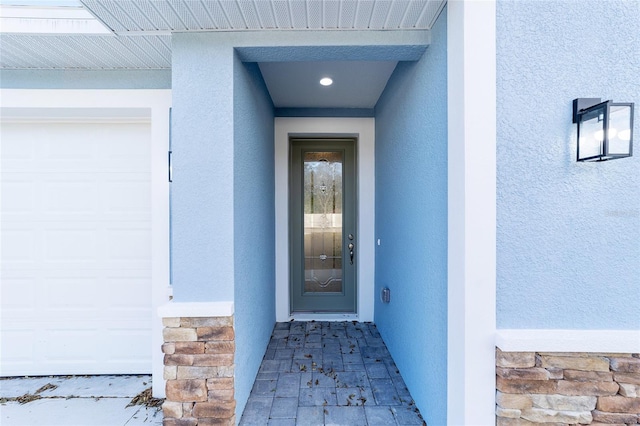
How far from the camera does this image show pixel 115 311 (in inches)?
105

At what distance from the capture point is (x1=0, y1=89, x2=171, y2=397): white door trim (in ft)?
7.87

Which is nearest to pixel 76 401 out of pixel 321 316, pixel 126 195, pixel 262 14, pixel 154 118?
pixel 126 195

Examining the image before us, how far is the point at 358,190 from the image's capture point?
3809 mm

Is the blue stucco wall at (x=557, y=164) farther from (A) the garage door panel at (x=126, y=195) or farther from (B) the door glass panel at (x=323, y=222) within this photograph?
(A) the garage door panel at (x=126, y=195)

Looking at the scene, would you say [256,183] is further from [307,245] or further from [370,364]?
[370,364]

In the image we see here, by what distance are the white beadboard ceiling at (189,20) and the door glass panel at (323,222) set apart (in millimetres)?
2247

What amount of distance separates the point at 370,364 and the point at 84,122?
11.3 feet

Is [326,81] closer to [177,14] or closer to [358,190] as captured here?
[358,190]

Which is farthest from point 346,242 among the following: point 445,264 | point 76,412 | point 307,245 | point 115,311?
point 76,412

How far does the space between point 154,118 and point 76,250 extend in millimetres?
1438

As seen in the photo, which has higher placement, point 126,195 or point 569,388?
point 126,195

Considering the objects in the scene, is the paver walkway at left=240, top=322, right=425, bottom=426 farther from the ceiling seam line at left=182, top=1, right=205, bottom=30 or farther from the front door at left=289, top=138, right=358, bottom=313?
the ceiling seam line at left=182, top=1, right=205, bottom=30

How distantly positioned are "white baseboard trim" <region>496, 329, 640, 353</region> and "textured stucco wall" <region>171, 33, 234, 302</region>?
1.58 metres

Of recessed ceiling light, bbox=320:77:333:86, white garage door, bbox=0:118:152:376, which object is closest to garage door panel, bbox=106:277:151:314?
white garage door, bbox=0:118:152:376
